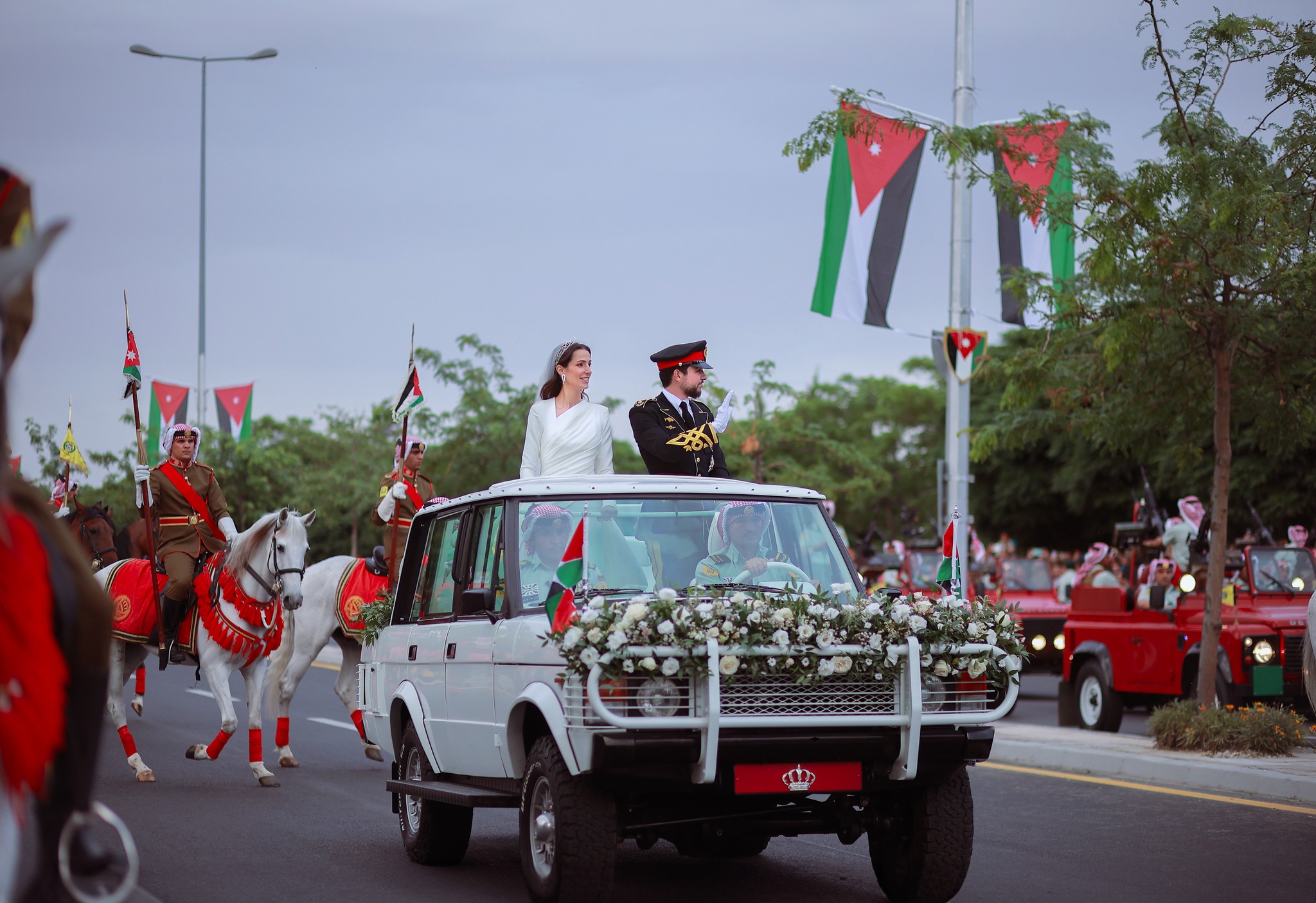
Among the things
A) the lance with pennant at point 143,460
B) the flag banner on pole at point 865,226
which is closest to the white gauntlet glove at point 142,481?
the lance with pennant at point 143,460

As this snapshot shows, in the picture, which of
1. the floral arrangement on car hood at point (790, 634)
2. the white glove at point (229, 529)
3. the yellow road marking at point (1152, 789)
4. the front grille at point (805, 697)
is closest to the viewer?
the floral arrangement on car hood at point (790, 634)

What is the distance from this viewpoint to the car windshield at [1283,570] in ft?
55.3

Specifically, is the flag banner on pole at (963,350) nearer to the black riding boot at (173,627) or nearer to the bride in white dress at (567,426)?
the bride in white dress at (567,426)

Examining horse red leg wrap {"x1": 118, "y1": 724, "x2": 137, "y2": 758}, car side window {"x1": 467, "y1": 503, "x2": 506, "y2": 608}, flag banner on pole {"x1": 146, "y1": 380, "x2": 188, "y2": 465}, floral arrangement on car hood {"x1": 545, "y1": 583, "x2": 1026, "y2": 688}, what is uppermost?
flag banner on pole {"x1": 146, "y1": 380, "x2": 188, "y2": 465}

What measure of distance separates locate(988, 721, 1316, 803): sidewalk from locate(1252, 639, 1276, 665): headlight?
144cm

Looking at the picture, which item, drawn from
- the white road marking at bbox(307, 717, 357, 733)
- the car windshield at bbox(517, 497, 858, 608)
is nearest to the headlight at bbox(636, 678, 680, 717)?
the car windshield at bbox(517, 497, 858, 608)

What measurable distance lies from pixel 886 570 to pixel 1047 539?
2141 cm

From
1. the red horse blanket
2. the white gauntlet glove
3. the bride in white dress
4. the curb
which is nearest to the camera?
the bride in white dress

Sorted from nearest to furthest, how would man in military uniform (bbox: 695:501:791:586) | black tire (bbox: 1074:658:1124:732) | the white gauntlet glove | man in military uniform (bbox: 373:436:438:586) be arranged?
man in military uniform (bbox: 695:501:791:586) < the white gauntlet glove < man in military uniform (bbox: 373:436:438:586) < black tire (bbox: 1074:658:1124:732)

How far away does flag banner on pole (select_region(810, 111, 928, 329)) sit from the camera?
17875mm

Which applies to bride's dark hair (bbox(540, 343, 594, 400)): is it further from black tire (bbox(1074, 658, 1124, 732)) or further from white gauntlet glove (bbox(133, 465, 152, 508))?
black tire (bbox(1074, 658, 1124, 732))

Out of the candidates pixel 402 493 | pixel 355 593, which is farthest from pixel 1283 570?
pixel 355 593

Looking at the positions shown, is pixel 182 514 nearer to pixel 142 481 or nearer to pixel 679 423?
pixel 142 481

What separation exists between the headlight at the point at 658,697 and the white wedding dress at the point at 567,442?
3029mm
